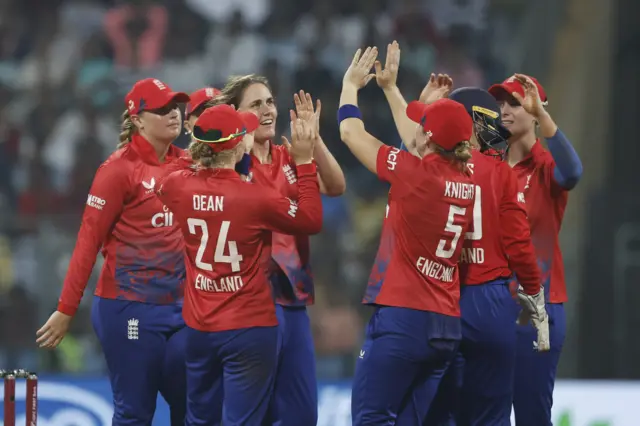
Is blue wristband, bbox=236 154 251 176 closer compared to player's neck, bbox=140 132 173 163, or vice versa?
blue wristband, bbox=236 154 251 176

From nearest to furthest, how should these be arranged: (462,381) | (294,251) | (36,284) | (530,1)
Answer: (462,381)
(294,251)
(36,284)
(530,1)

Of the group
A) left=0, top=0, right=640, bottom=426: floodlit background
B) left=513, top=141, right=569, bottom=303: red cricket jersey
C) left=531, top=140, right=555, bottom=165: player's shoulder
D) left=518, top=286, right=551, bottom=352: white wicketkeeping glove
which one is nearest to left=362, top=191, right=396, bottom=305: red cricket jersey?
left=518, top=286, right=551, bottom=352: white wicketkeeping glove

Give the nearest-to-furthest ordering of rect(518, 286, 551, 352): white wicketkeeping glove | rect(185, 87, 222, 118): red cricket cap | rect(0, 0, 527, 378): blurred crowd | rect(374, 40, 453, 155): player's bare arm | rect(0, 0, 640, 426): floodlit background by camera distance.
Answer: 1. rect(518, 286, 551, 352): white wicketkeeping glove
2. rect(374, 40, 453, 155): player's bare arm
3. rect(185, 87, 222, 118): red cricket cap
4. rect(0, 0, 640, 426): floodlit background
5. rect(0, 0, 527, 378): blurred crowd

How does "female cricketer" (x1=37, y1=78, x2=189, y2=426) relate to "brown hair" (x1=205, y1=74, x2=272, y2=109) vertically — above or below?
below

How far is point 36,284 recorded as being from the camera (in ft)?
30.8

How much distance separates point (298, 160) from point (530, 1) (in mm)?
6086

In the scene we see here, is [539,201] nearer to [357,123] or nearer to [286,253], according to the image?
[357,123]

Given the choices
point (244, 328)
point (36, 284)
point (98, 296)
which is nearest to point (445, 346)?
point (244, 328)

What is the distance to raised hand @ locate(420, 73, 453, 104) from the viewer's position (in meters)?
5.50

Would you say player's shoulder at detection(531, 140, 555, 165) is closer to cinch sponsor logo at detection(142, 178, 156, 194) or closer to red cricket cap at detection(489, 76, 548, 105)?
red cricket cap at detection(489, 76, 548, 105)

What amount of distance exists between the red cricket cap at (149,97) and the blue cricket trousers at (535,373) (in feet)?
6.67

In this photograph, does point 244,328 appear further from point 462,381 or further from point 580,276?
point 580,276

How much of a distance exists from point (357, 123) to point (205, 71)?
18.6ft

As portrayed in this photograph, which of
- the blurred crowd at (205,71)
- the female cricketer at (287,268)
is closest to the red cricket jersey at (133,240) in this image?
the female cricketer at (287,268)
